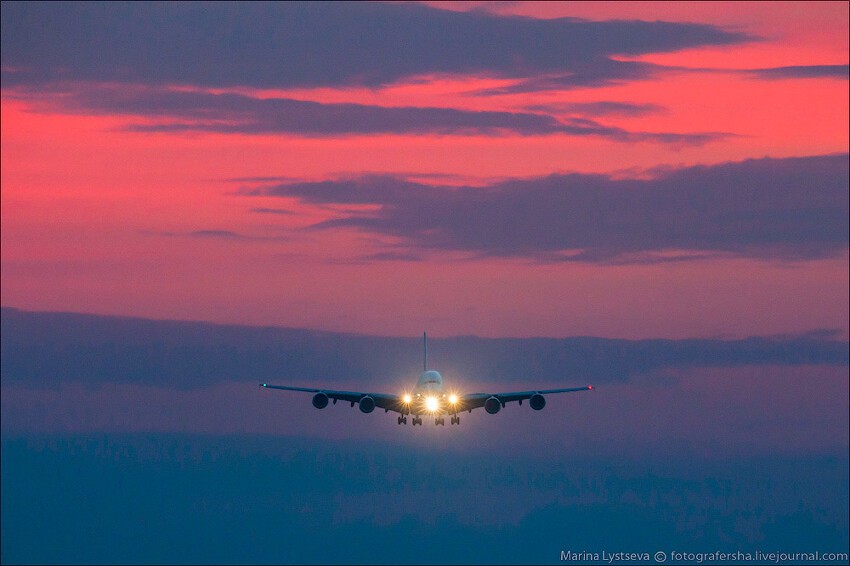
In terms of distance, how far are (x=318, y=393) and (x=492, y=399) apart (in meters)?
18.3

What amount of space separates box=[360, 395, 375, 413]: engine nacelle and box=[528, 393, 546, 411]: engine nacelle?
1673cm

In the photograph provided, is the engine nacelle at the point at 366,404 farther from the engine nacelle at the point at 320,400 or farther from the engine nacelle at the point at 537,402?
the engine nacelle at the point at 537,402

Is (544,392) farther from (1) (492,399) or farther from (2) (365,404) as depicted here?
(2) (365,404)

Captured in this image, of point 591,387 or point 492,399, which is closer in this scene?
point 591,387

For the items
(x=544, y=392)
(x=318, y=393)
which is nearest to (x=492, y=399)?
(x=544, y=392)

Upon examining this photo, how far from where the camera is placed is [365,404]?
13875 cm

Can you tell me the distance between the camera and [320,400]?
139 meters

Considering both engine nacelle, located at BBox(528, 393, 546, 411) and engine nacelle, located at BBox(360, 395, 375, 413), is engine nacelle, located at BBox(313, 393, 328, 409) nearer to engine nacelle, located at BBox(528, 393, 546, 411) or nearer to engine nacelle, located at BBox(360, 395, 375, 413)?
engine nacelle, located at BBox(360, 395, 375, 413)

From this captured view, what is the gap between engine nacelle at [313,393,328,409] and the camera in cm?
13888

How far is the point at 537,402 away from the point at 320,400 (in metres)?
22.8

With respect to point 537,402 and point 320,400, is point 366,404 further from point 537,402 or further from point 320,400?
point 537,402

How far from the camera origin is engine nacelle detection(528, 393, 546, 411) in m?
137

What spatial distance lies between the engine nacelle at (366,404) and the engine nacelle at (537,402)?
54.9ft

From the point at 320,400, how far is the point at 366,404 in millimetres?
4921
